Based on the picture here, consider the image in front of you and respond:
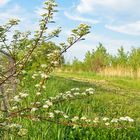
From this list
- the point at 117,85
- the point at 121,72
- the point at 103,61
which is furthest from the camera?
the point at 103,61

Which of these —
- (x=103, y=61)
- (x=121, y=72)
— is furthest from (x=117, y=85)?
(x=103, y=61)

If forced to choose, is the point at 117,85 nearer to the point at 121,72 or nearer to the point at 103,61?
the point at 121,72

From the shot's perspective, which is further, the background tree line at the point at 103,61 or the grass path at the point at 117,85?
the background tree line at the point at 103,61

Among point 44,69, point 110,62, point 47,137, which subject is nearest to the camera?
point 44,69

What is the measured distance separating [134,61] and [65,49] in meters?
44.1

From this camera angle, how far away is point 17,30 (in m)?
5.58

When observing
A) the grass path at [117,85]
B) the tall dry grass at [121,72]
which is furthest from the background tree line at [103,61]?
the grass path at [117,85]

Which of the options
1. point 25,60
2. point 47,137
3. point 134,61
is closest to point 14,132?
point 25,60

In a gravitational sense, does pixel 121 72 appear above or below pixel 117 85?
above

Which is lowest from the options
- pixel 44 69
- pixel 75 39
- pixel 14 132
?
pixel 14 132

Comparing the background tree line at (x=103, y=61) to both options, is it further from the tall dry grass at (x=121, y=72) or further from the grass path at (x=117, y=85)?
the grass path at (x=117, y=85)

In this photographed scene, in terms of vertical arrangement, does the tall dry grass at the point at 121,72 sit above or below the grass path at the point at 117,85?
above

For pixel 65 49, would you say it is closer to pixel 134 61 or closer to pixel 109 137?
pixel 109 137

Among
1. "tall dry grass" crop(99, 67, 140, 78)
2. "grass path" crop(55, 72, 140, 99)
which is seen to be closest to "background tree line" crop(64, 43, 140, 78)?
"tall dry grass" crop(99, 67, 140, 78)
